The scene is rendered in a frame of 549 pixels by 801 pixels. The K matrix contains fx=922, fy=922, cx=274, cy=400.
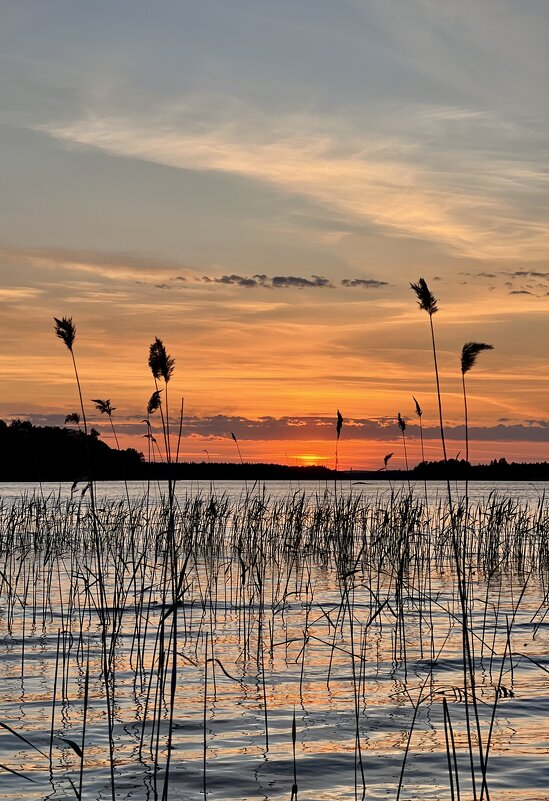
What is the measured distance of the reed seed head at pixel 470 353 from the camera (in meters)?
6.30

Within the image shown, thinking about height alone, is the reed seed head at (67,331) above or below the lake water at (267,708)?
above

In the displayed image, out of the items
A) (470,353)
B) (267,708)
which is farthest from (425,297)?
(267,708)

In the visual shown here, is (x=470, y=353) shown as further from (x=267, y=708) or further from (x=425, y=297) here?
(x=267, y=708)

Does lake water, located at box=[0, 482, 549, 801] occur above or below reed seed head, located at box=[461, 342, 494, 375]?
below

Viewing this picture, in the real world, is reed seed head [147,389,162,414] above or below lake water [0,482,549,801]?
above

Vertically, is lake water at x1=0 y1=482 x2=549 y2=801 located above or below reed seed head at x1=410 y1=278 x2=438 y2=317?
below

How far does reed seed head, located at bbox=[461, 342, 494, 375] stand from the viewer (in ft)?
20.7

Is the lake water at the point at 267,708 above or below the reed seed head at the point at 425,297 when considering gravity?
below

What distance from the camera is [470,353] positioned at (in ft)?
20.8

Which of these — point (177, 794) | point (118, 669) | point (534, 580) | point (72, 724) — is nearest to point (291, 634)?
point (118, 669)

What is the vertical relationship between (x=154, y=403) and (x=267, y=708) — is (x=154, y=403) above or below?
above

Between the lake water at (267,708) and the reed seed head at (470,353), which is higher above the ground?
the reed seed head at (470,353)

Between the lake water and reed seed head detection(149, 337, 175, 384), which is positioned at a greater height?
reed seed head detection(149, 337, 175, 384)

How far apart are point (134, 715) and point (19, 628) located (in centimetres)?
433
